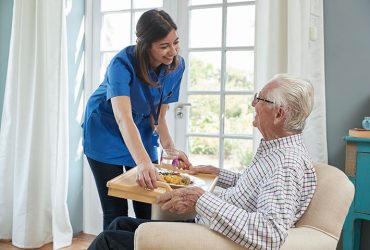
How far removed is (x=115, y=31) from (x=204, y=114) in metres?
0.94

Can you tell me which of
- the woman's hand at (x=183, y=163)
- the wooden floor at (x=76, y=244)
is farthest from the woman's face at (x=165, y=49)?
the wooden floor at (x=76, y=244)

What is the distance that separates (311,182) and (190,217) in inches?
23.5

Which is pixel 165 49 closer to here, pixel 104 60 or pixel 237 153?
pixel 237 153

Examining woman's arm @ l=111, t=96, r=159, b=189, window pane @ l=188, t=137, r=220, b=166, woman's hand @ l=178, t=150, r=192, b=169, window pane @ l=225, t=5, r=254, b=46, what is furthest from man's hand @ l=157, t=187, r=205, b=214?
window pane @ l=225, t=5, r=254, b=46

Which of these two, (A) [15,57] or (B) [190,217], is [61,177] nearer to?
(A) [15,57]

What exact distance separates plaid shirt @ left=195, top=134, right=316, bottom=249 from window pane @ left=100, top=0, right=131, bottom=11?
1.87m

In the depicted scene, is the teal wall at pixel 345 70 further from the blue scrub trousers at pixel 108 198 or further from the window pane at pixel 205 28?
the blue scrub trousers at pixel 108 198

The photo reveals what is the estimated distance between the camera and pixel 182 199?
1.17 metres

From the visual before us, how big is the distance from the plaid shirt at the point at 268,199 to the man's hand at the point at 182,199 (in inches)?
1.8

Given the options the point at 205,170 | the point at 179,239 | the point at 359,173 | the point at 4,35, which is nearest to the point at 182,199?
the point at 179,239

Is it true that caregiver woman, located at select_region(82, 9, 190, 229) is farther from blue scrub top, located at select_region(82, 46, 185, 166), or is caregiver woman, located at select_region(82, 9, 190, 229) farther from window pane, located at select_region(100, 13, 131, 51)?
window pane, located at select_region(100, 13, 131, 51)

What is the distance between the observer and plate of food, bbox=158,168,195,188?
139 centimetres

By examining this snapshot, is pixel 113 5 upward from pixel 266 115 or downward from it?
upward

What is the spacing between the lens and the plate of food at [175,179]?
1.39 m
